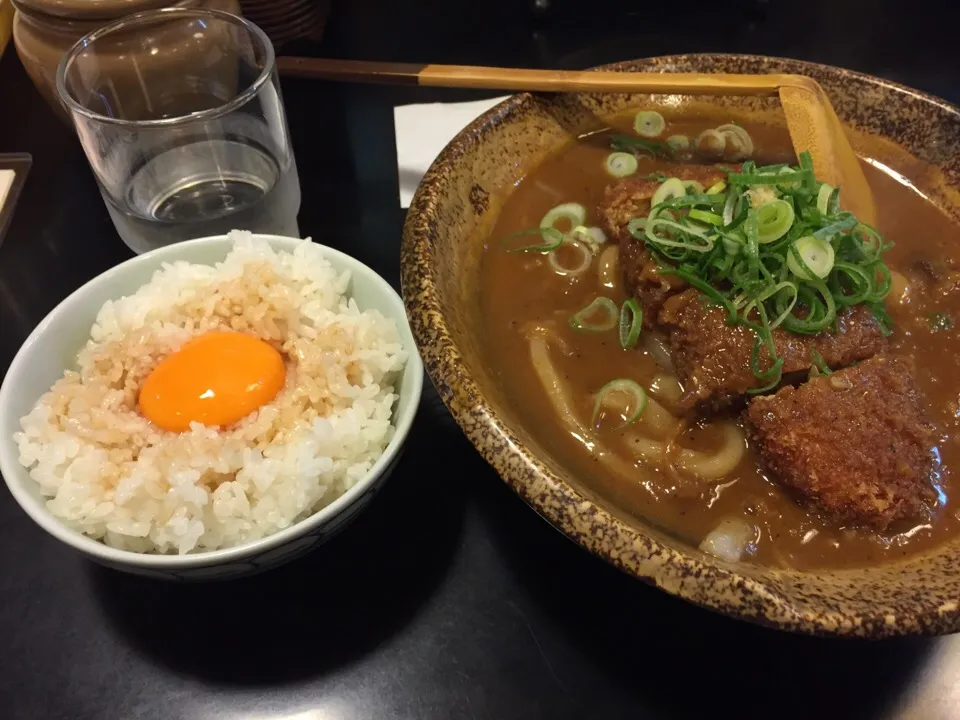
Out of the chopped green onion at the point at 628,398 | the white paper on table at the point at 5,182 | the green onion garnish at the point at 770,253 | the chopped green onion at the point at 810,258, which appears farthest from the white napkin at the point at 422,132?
the white paper on table at the point at 5,182

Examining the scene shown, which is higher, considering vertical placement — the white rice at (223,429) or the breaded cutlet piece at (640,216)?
the breaded cutlet piece at (640,216)

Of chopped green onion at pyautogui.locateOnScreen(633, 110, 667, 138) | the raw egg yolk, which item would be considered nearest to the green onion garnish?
chopped green onion at pyautogui.locateOnScreen(633, 110, 667, 138)

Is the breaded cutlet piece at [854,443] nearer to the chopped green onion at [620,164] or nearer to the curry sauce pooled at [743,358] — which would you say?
the curry sauce pooled at [743,358]

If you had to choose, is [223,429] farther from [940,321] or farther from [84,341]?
[940,321]

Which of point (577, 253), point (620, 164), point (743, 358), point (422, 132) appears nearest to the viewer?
point (743, 358)

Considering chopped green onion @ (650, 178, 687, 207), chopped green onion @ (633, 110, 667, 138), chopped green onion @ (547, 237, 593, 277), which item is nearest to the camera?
chopped green onion @ (650, 178, 687, 207)


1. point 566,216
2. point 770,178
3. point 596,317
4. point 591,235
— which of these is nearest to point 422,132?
point 566,216

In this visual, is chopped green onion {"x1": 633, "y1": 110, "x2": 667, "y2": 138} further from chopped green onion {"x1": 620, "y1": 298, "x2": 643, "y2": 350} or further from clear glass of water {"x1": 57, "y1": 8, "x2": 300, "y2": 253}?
clear glass of water {"x1": 57, "y1": 8, "x2": 300, "y2": 253}
